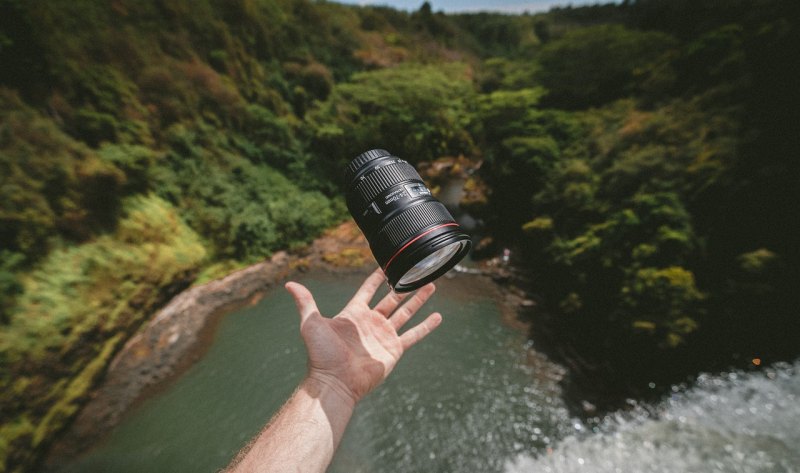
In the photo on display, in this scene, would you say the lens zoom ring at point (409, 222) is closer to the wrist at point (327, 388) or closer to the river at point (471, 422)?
the wrist at point (327, 388)

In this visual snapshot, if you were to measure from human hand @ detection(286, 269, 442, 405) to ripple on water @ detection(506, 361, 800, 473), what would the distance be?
417cm

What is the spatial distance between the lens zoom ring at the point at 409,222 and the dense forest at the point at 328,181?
17.9ft

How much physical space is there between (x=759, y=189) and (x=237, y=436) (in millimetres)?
9172

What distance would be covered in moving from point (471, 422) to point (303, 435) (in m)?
4.64

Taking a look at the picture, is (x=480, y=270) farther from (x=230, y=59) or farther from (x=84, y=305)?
(x=230, y=59)

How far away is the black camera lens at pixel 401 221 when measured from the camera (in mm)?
1530

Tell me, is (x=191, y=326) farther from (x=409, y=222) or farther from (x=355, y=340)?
(x=409, y=222)

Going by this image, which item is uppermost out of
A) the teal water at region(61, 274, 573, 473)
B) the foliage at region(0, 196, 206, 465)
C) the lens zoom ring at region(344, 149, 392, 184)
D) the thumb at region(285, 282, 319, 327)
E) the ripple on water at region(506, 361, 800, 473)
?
the lens zoom ring at region(344, 149, 392, 184)

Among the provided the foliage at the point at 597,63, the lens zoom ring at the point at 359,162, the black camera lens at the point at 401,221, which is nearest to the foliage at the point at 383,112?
the foliage at the point at 597,63

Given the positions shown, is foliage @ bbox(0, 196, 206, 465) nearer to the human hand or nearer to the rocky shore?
the rocky shore

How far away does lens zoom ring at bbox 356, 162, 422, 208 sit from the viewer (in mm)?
1691

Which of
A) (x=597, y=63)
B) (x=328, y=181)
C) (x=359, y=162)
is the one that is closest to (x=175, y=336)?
(x=359, y=162)

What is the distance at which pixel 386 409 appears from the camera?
550 cm

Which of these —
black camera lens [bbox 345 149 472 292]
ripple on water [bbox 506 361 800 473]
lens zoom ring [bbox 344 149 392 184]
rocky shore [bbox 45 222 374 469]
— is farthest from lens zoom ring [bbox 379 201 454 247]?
rocky shore [bbox 45 222 374 469]
